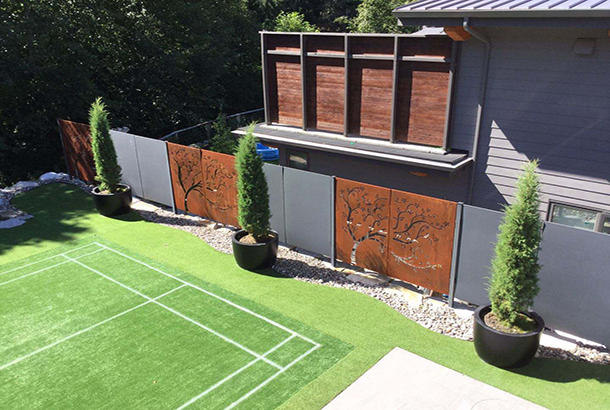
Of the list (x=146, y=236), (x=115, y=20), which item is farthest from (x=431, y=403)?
(x=115, y=20)

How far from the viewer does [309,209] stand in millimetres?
11867

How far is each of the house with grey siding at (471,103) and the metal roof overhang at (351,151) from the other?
0.03 metres

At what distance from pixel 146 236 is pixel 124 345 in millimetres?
5174

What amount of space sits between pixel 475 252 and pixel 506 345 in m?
2.01

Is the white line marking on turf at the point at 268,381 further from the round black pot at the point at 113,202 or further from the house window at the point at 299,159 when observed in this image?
the round black pot at the point at 113,202

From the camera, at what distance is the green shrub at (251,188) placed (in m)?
11.0

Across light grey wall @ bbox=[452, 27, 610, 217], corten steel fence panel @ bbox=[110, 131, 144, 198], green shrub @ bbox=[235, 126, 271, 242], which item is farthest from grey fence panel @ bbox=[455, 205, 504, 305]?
corten steel fence panel @ bbox=[110, 131, 144, 198]

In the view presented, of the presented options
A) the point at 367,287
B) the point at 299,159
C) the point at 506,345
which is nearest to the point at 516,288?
the point at 506,345

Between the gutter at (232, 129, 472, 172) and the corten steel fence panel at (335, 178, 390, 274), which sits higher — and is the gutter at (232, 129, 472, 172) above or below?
above

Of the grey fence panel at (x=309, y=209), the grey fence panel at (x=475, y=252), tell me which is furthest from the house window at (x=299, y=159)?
the grey fence panel at (x=475, y=252)

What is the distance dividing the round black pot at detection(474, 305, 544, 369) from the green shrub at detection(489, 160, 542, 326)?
0.33 meters

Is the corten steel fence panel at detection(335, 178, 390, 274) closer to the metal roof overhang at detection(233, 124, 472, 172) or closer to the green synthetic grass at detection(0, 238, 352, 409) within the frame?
the metal roof overhang at detection(233, 124, 472, 172)

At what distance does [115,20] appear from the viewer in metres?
23.0

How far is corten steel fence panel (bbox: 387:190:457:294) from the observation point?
9.57 metres
